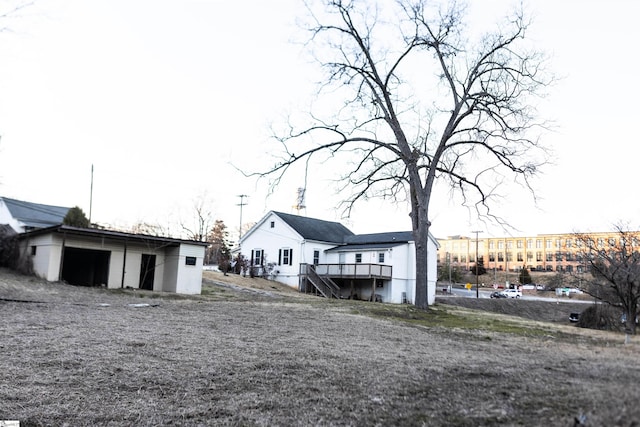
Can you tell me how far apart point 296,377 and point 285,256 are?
101 feet

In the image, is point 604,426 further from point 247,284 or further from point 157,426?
point 247,284

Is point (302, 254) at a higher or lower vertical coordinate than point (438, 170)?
lower

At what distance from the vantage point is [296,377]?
600 centimetres

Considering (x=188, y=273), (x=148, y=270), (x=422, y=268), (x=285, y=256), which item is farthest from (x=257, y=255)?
(x=422, y=268)

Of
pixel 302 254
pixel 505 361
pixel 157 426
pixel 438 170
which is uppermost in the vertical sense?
pixel 438 170

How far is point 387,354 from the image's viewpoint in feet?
24.8

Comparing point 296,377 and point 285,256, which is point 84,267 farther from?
point 296,377

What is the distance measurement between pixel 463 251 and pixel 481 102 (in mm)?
104725

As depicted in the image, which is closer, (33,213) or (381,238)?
(33,213)

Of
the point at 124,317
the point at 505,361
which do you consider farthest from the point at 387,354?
the point at 124,317

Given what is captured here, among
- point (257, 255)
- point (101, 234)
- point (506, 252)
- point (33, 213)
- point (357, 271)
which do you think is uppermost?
point (506, 252)

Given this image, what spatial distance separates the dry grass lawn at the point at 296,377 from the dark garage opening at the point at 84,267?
17.3 meters

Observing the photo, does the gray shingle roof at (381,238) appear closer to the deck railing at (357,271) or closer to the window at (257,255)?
the deck railing at (357,271)

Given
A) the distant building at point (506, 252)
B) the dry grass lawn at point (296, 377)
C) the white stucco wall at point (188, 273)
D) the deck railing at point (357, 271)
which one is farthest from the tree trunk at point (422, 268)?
the distant building at point (506, 252)
